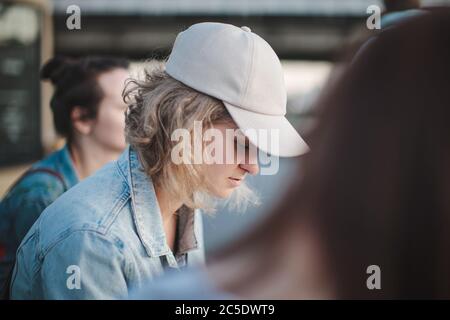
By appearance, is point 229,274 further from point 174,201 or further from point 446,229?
point 174,201

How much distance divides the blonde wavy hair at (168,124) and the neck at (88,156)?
0.80 metres

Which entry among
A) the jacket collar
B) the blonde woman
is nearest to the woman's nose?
the blonde woman

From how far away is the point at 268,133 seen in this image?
1.56 meters

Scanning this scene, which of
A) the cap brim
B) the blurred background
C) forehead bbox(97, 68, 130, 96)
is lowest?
the cap brim

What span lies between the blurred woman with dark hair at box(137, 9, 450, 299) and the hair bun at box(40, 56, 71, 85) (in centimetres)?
189

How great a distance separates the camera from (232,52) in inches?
62.2

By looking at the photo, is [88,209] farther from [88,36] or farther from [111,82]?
[88,36]

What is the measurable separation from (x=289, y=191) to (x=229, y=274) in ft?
0.45

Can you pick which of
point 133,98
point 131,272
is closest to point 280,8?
point 133,98

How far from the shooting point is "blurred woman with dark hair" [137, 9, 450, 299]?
78 cm

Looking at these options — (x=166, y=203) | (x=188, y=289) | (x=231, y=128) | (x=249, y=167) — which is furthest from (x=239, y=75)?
(x=188, y=289)

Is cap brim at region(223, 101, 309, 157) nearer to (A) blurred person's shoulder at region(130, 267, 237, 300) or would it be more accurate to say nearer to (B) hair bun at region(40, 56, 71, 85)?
(A) blurred person's shoulder at region(130, 267, 237, 300)

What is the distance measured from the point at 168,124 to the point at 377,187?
3.05 feet

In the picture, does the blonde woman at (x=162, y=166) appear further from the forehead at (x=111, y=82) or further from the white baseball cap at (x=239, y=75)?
the forehead at (x=111, y=82)
